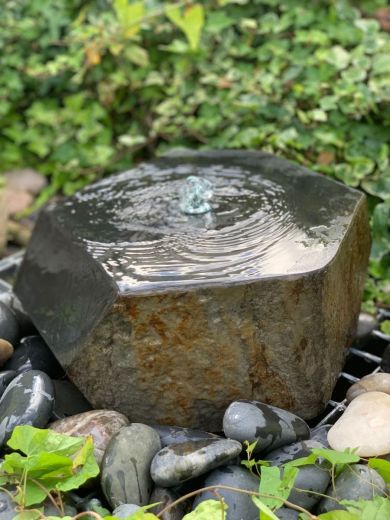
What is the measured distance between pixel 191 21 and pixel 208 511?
2896 mm

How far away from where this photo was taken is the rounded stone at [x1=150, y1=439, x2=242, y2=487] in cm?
204

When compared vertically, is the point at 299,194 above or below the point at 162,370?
above

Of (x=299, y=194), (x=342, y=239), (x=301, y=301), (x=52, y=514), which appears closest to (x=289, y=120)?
(x=299, y=194)

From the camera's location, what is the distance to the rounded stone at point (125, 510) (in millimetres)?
1966

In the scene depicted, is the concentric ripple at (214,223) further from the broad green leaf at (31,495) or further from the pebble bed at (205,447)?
the broad green leaf at (31,495)

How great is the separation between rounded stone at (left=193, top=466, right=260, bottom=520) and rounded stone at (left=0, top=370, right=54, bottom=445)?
1.81ft

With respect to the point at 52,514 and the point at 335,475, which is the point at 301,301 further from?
the point at 52,514

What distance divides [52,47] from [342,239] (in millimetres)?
2848

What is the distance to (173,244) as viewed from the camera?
7.97ft

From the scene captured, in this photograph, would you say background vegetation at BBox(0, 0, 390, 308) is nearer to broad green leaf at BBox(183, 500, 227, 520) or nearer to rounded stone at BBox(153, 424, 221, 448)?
rounded stone at BBox(153, 424, 221, 448)

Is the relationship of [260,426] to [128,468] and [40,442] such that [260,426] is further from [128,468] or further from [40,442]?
[40,442]

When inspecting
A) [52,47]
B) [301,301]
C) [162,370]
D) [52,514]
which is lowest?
[52,514]

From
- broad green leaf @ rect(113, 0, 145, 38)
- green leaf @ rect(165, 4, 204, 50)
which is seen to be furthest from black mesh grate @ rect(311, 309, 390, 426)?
broad green leaf @ rect(113, 0, 145, 38)

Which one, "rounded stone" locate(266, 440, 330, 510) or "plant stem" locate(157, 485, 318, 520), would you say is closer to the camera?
"plant stem" locate(157, 485, 318, 520)
